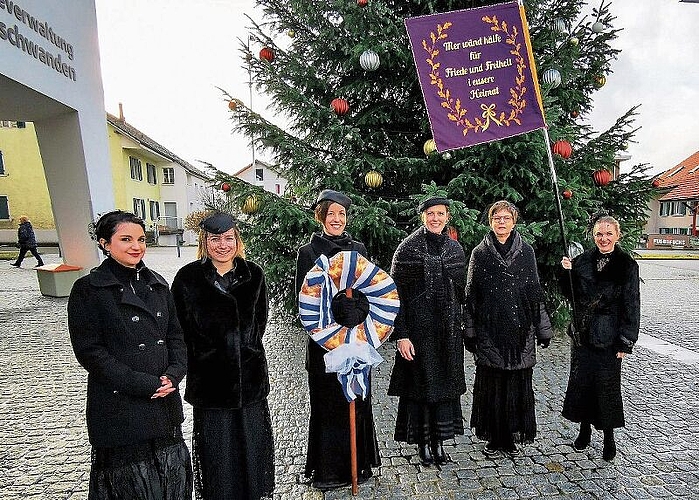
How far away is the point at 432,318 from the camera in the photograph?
11.2 feet

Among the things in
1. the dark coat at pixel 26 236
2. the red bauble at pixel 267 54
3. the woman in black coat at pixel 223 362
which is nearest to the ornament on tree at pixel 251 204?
the red bauble at pixel 267 54

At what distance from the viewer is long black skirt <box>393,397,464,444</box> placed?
3492 millimetres

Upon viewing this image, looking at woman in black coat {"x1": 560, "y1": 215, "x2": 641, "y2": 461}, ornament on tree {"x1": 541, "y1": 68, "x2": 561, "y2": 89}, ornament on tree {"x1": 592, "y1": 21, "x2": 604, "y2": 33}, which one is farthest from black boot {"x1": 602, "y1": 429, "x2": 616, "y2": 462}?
ornament on tree {"x1": 592, "y1": 21, "x2": 604, "y2": 33}

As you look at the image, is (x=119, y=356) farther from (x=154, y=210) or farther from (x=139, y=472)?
(x=154, y=210)

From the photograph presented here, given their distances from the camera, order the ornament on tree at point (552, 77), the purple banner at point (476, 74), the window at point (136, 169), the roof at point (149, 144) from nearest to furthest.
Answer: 1. the purple banner at point (476, 74)
2. the ornament on tree at point (552, 77)
3. the window at point (136, 169)
4. the roof at point (149, 144)

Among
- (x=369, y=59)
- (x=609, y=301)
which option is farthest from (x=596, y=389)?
(x=369, y=59)

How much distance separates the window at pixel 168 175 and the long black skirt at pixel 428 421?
42265mm

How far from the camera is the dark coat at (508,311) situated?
3459mm

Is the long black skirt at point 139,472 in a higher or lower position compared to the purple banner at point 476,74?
lower

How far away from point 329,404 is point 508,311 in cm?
153

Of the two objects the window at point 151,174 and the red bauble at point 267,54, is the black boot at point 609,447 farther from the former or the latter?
the window at point 151,174

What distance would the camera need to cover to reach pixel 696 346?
6.79 m

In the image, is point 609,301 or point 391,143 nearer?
point 609,301

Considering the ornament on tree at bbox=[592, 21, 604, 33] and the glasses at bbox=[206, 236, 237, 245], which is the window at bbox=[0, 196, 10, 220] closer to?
the glasses at bbox=[206, 236, 237, 245]
